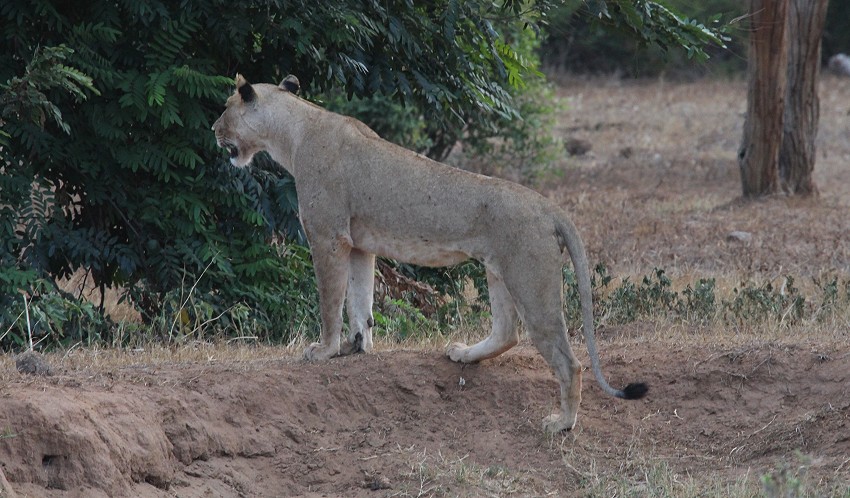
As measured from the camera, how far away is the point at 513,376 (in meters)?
6.88

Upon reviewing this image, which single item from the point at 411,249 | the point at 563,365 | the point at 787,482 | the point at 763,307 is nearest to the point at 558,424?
the point at 563,365

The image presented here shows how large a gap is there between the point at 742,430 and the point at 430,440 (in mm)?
1742

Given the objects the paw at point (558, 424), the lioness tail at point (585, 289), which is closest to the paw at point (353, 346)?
the paw at point (558, 424)

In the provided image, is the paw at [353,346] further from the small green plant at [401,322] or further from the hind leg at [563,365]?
the small green plant at [401,322]

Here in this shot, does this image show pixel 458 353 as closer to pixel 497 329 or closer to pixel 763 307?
pixel 497 329

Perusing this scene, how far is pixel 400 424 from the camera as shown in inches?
255

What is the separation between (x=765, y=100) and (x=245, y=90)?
921 centimetres

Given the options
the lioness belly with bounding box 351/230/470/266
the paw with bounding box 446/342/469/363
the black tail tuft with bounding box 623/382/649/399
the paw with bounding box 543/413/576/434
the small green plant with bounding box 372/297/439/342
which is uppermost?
the lioness belly with bounding box 351/230/470/266

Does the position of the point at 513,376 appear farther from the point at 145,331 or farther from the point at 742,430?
the point at 145,331

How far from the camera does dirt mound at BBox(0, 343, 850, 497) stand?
18.3 ft

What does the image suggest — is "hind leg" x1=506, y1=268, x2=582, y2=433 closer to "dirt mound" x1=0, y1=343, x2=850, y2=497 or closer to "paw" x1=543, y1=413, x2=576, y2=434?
"paw" x1=543, y1=413, x2=576, y2=434

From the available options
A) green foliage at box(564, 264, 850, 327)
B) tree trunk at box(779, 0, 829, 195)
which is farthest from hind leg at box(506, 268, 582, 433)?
tree trunk at box(779, 0, 829, 195)

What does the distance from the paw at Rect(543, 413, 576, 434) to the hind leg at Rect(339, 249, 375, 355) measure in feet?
3.96

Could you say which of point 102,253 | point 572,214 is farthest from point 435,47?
point 572,214
